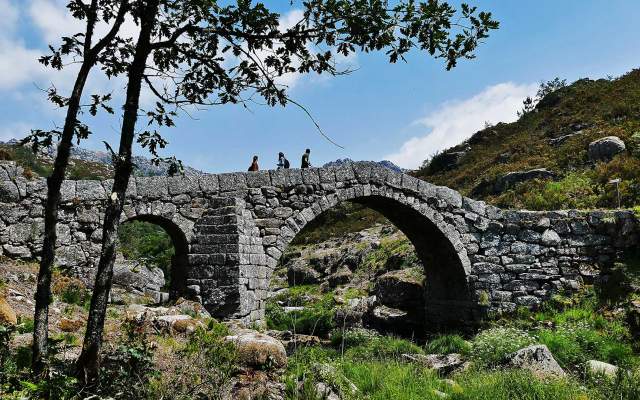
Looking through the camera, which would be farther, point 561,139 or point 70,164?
point 561,139

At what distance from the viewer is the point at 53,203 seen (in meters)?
4.75

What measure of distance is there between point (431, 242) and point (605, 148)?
12.2m

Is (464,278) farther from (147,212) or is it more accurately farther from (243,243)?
(147,212)

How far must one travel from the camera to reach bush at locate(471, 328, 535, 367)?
938 cm

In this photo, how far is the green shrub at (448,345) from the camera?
11.3 metres

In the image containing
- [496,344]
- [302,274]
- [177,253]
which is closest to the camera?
[496,344]

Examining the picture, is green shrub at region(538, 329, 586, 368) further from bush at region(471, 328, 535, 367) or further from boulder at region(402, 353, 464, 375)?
boulder at region(402, 353, 464, 375)

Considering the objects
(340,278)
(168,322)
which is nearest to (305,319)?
(340,278)

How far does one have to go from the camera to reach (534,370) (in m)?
6.88

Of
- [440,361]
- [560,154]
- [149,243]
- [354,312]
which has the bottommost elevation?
[440,361]

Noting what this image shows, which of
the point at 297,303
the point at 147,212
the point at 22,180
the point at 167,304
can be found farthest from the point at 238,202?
the point at 297,303

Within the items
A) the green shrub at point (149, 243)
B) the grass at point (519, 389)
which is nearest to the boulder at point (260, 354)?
the grass at point (519, 389)

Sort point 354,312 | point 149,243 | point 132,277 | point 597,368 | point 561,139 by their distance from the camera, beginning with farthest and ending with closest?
point 561,139 → point 149,243 → point 354,312 → point 132,277 → point 597,368

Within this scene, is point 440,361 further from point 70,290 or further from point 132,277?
point 70,290
